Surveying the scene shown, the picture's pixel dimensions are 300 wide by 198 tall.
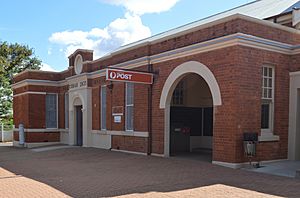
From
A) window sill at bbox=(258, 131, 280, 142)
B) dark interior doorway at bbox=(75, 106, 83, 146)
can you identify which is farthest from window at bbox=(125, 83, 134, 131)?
window sill at bbox=(258, 131, 280, 142)

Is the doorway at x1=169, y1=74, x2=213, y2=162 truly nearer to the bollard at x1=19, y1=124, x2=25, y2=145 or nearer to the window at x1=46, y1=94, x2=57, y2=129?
the window at x1=46, y1=94, x2=57, y2=129

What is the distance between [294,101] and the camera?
11773mm

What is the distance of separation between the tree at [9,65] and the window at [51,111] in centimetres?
1656

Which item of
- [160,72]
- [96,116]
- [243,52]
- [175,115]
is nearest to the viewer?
[243,52]

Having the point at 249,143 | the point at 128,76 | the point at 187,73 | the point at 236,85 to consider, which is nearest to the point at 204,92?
the point at 187,73

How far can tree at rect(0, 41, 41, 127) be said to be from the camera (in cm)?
3819

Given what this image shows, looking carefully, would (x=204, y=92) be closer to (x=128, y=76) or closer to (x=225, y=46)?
(x=128, y=76)

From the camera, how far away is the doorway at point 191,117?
620 inches

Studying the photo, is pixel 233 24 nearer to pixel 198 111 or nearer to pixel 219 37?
pixel 219 37

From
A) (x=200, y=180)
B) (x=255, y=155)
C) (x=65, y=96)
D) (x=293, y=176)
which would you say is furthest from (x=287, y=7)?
(x=65, y=96)

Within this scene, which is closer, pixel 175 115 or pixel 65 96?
pixel 175 115

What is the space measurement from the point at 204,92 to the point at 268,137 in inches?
225

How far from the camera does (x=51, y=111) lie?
23.3 metres

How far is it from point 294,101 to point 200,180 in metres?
5.34
